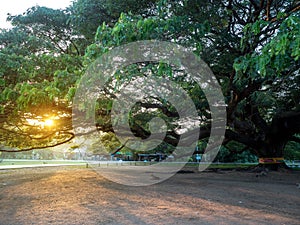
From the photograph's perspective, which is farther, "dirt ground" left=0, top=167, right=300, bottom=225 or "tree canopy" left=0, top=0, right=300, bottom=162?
"tree canopy" left=0, top=0, right=300, bottom=162

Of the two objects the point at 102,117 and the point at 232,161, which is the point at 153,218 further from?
the point at 232,161

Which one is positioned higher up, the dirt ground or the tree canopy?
the tree canopy

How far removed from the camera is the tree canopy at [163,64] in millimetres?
3473

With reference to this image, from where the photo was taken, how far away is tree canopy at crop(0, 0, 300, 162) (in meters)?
3.47

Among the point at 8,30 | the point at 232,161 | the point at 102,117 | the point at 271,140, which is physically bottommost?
the point at 232,161

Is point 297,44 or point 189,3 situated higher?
point 189,3

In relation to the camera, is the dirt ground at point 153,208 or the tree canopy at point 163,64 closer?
the dirt ground at point 153,208

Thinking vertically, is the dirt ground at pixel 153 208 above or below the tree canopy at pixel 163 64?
below

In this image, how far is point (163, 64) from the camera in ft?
10.2

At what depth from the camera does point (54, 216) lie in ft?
11.3

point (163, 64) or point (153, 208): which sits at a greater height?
point (163, 64)

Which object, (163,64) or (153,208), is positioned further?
(153,208)

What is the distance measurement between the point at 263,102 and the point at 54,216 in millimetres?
6534

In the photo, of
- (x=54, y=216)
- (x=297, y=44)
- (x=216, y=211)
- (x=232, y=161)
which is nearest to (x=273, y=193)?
(x=216, y=211)
